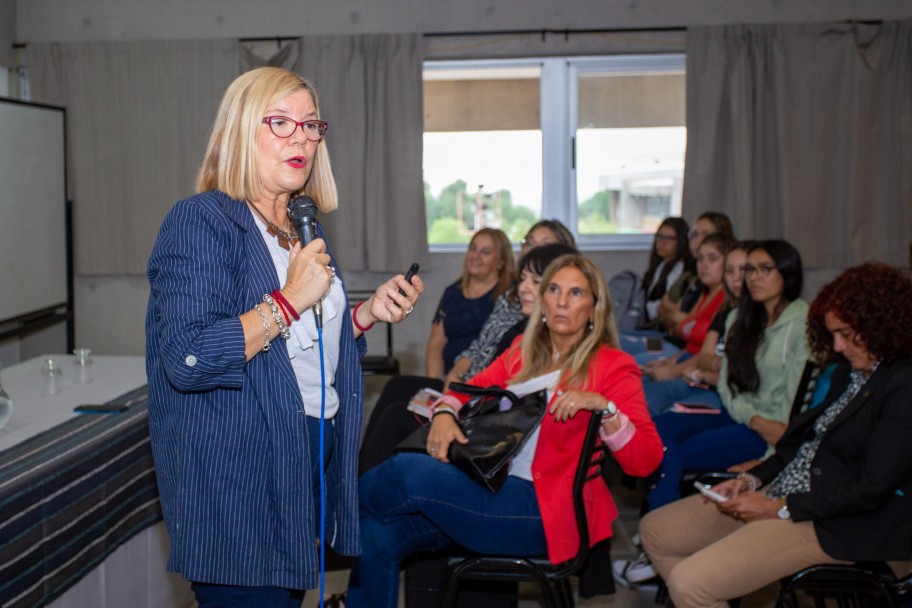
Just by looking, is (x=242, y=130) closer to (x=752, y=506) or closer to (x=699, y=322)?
(x=752, y=506)

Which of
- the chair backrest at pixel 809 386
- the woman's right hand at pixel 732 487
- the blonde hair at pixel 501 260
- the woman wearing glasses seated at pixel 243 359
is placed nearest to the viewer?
the woman wearing glasses seated at pixel 243 359

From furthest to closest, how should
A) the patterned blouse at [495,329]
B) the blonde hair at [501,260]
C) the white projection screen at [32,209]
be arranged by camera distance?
1. the white projection screen at [32,209]
2. the blonde hair at [501,260]
3. the patterned blouse at [495,329]

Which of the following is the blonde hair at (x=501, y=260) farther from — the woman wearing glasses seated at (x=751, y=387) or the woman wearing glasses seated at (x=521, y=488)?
the woman wearing glasses seated at (x=521, y=488)

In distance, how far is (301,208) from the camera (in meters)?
1.48

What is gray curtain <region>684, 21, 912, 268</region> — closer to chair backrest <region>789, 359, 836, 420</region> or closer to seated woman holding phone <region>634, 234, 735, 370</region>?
seated woman holding phone <region>634, 234, 735, 370</region>

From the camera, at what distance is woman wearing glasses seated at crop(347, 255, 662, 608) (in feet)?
7.20

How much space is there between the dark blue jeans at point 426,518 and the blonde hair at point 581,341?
41 centimetres

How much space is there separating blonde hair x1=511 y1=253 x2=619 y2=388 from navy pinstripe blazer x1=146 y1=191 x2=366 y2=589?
1.18m

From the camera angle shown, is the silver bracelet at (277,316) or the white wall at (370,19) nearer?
the silver bracelet at (277,316)

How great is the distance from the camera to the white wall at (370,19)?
580cm

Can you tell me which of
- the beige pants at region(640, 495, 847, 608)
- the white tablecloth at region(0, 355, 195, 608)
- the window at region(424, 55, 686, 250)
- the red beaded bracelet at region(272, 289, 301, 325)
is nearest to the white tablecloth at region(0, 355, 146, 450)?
the white tablecloth at region(0, 355, 195, 608)

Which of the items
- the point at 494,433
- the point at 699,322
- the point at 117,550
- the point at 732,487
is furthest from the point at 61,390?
the point at 699,322

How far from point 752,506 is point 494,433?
29.1 inches

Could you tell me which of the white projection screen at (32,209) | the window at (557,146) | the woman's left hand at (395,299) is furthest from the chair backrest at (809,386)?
the white projection screen at (32,209)
